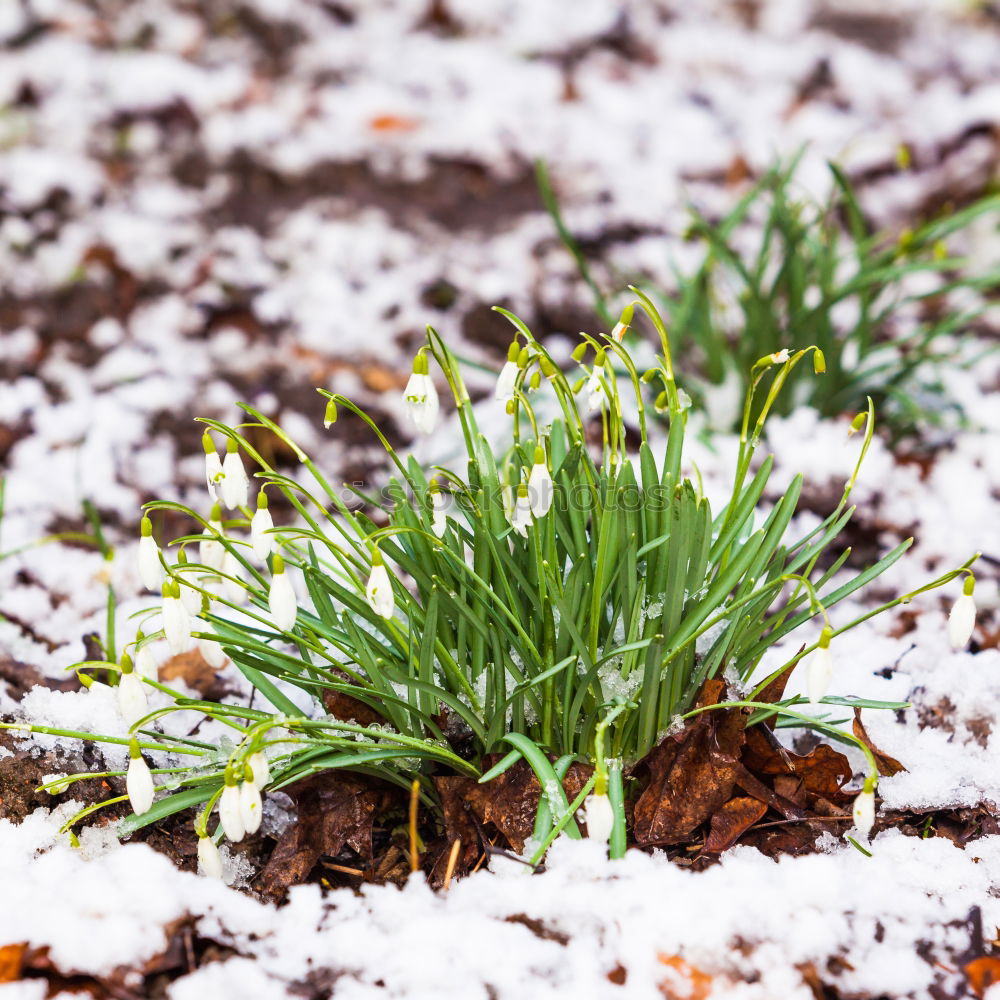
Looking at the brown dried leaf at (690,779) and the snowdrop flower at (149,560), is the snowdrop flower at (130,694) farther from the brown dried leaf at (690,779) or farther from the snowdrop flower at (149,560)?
the brown dried leaf at (690,779)

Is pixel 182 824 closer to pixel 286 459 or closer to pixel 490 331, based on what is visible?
pixel 286 459

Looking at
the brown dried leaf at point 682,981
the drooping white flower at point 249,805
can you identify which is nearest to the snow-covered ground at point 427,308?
the brown dried leaf at point 682,981

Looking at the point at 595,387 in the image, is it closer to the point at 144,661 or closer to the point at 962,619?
the point at 962,619

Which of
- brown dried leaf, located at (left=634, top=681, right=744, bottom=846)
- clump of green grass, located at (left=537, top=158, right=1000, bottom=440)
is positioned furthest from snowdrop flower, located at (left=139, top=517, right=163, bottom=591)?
clump of green grass, located at (left=537, top=158, right=1000, bottom=440)

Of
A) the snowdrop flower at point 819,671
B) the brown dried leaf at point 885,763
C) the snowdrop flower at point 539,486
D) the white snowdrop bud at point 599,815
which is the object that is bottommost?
the brown dried leaf at point 885,763

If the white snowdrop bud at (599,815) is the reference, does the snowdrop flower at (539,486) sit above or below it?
above

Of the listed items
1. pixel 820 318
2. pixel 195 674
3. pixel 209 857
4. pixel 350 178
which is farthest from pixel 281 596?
pixel 350 178

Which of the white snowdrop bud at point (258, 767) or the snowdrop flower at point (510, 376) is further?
the snowdrop flower at point (510, 376)
